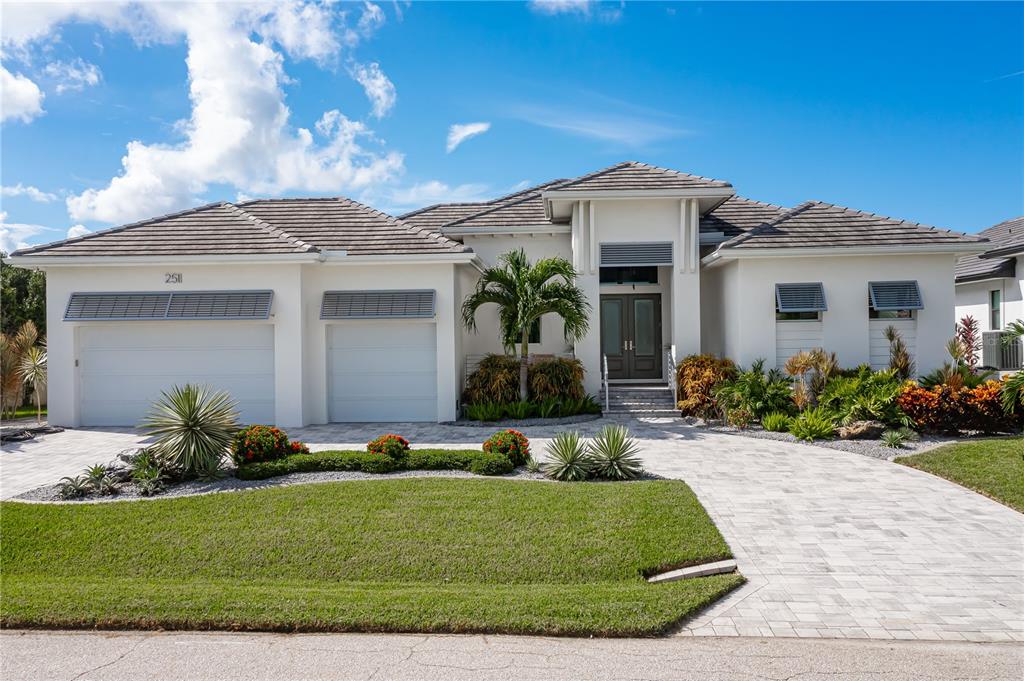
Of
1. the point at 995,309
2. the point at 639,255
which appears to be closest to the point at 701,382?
the point at 639,255

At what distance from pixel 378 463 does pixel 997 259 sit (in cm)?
2066

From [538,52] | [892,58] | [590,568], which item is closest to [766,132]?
[892,58]

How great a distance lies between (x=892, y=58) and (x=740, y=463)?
37.9 ft

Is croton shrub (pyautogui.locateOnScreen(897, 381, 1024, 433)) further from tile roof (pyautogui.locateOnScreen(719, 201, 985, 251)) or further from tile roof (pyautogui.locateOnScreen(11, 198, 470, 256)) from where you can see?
tile roof (pyautogui.locateOnScreen(11, 198, 470, 256))

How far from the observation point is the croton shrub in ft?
36.9

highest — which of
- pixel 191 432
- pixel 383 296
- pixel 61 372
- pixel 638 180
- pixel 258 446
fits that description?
pixel 638 180

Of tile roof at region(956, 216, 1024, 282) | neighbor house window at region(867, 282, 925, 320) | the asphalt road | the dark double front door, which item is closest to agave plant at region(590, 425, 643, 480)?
the asphalt road

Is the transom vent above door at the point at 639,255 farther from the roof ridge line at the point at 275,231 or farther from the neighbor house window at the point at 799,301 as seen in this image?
the roof ridge line at the point at 275,231

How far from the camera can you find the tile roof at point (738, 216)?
17.2m

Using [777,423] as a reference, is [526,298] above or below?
above

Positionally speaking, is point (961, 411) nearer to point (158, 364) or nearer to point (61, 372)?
point (158, 364)

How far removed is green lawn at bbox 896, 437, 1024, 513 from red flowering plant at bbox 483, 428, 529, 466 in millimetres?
6298

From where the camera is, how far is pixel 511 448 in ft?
30.4

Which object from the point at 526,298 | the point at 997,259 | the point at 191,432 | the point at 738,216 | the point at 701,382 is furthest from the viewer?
the point at 997,259
